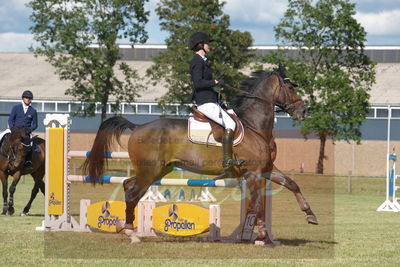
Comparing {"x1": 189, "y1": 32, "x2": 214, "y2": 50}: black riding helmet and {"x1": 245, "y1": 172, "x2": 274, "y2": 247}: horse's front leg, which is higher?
{"x1": 189, "y1": 32, "x2": 214, "y2": 50}: black riding helmet

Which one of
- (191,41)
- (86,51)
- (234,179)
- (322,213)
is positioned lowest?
(322,213)

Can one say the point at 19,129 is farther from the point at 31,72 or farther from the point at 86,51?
the point at 31,72

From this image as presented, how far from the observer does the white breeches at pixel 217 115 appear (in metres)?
9.87

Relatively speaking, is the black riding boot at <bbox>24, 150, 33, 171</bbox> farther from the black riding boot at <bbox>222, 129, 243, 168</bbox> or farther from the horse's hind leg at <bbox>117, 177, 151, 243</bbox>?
the black riding boot at <bbox>222, 129, 243, 168</bbox>

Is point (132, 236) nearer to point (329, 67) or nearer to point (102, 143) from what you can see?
point (102, 143)

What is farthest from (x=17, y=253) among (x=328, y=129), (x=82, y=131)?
(x=82, y=131)

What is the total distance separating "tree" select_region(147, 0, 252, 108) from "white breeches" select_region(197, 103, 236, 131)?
121 feet

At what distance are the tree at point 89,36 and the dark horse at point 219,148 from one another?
109ft

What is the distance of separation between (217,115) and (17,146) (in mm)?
6037

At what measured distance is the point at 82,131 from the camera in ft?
166

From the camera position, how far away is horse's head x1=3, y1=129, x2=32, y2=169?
14203mm

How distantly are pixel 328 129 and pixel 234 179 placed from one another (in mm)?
31537

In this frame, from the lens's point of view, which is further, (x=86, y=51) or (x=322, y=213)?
(x=86, y=51)

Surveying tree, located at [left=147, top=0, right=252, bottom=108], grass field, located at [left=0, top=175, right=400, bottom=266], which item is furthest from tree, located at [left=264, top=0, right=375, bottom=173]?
grass field, located at [left=0, top=175, right=400, bottom=266]
